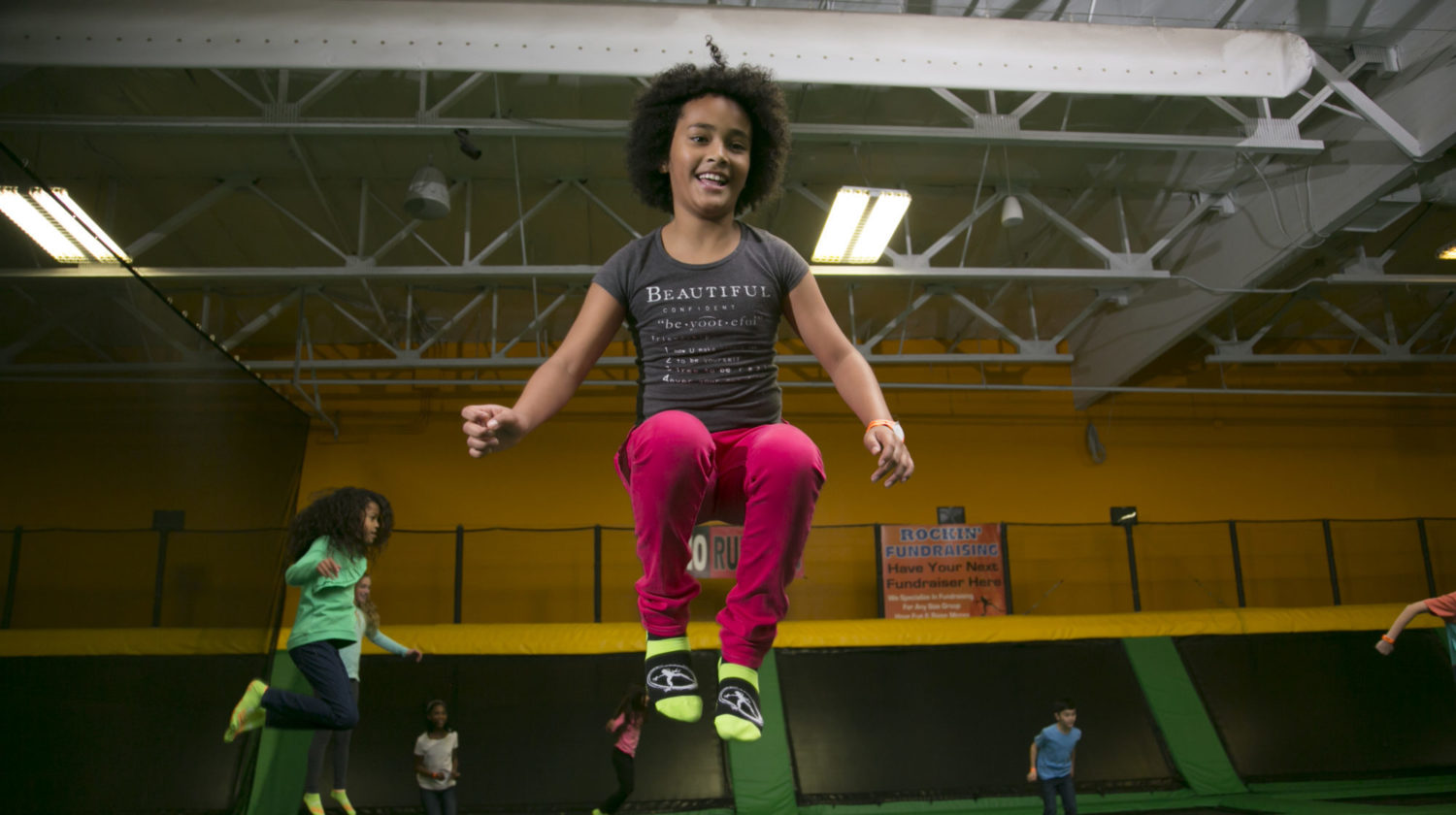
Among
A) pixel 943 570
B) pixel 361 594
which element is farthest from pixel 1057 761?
pixel 361 594

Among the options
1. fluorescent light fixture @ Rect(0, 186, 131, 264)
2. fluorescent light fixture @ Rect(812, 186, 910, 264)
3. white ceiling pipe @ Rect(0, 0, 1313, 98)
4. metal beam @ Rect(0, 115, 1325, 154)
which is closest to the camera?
fluorescent light fixture @ Rect(0, 186, 131, 264)

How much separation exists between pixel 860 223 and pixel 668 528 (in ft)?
17.1

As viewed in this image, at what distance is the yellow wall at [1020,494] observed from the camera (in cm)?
980

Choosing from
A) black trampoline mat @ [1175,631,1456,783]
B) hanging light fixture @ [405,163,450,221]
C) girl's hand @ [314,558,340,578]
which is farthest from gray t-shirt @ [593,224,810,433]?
black trampoline mat @ [1175,631,1456,783]

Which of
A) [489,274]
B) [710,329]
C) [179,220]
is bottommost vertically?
[710,329]

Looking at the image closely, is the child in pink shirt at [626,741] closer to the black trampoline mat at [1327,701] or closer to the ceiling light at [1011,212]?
the ceiling light at [1011,212]

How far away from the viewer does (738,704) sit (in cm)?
157

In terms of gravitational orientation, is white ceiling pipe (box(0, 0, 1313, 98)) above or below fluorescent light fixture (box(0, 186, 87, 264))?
above

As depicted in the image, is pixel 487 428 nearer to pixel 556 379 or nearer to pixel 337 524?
pixel 556 379

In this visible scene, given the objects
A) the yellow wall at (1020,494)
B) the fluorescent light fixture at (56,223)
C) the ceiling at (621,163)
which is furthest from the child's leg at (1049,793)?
the fluorescent light fixture at (56,223)

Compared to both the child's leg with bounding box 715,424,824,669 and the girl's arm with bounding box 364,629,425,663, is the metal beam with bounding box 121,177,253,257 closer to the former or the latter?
the girl's arm with bounding box 364,629,425,663

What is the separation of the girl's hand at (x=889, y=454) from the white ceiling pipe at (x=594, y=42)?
3.21m

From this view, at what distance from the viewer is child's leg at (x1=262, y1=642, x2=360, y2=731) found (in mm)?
3801

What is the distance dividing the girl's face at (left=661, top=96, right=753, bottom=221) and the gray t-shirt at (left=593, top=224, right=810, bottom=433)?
0.33ft
